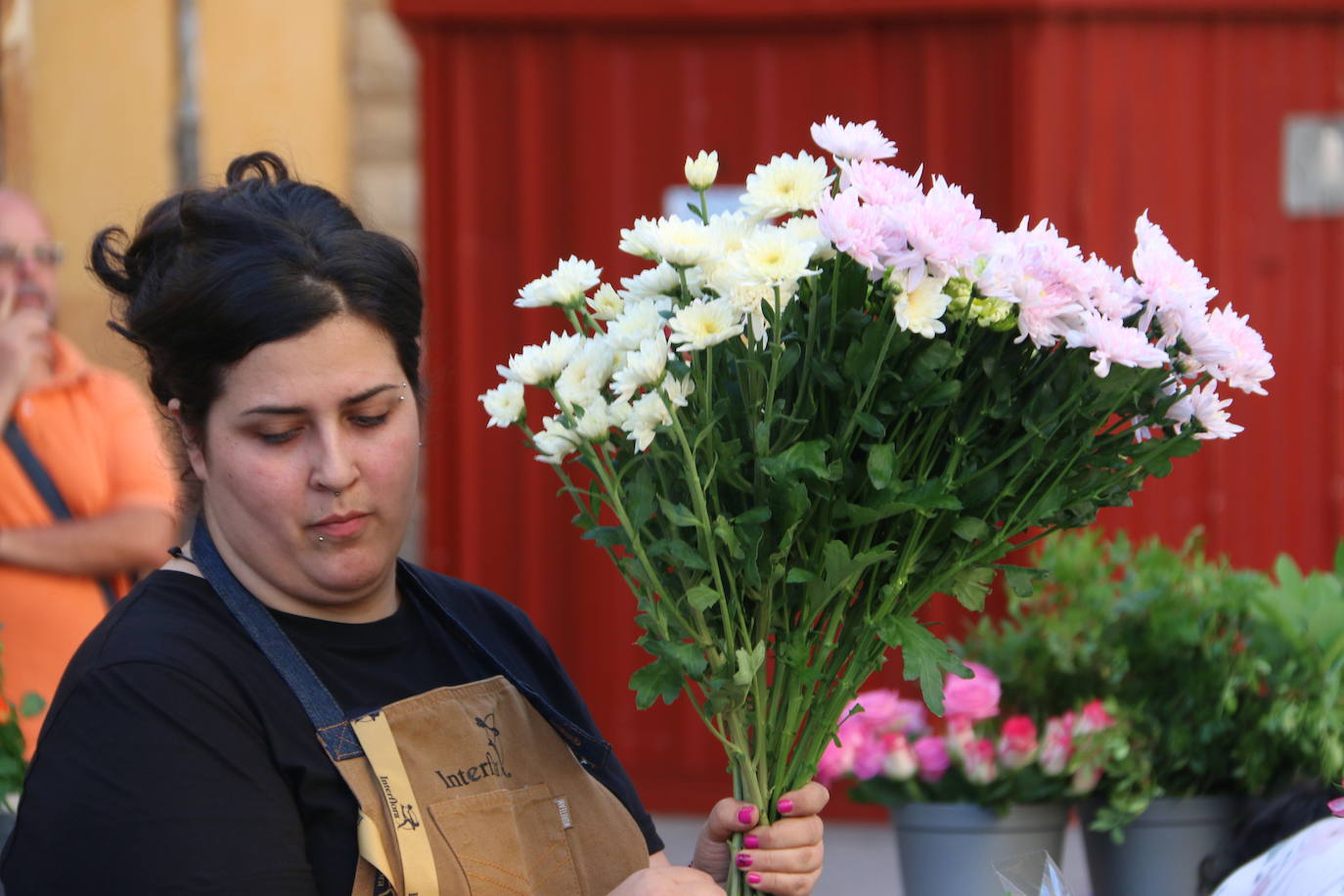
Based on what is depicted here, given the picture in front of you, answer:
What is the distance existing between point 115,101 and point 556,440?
424 cm

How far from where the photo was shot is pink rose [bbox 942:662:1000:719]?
2363 millimetres

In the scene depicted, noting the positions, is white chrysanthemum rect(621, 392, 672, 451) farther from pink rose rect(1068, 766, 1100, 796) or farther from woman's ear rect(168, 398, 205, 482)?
pink rose rect(1068, 766, 1100, 796)

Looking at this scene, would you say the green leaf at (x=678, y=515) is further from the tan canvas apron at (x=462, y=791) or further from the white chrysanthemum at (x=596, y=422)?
the tan canvas apron at (x=462, y=791)

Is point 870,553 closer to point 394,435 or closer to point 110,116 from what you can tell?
point 394,435

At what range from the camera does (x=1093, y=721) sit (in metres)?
2.36

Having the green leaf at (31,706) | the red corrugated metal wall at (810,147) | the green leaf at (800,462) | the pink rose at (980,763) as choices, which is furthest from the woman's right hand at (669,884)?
the red corrugated metal wall at (810,147)

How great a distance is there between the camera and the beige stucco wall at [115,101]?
508cm

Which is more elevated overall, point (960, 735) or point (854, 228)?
point (854, 228)

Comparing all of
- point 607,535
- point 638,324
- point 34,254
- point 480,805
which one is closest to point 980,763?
point 480,805

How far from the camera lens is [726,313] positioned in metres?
1.38

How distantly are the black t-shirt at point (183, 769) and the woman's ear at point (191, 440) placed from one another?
5.2 inches

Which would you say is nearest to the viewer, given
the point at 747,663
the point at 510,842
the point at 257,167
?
the point at 747,663

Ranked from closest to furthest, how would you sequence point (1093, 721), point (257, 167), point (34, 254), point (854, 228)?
point (854, 228) → point (257, 167) → point (1093, 721) → point (34, 254)

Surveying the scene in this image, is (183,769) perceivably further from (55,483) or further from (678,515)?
(55,483)
